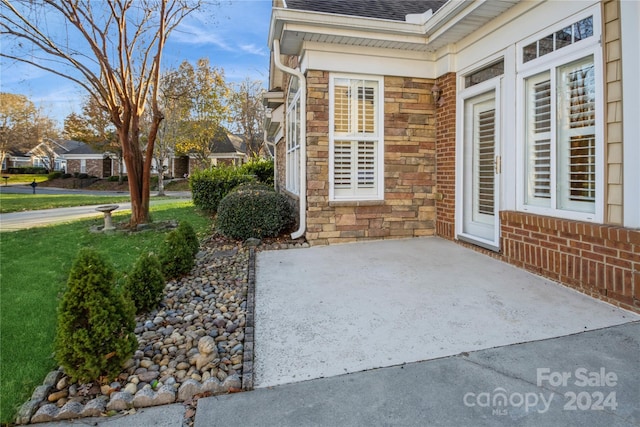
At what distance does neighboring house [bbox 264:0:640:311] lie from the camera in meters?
3.51

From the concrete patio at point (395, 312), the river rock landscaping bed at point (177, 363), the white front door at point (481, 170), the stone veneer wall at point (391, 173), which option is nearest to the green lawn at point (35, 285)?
the river rock landscaping bed at point (177, 363)

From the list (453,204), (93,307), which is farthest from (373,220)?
(93,307)

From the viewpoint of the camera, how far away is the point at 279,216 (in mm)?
6488

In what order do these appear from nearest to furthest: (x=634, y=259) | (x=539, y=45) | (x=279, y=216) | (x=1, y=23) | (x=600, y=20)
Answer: (x=634, y=259) < (x=600, y=20) < (x=539, y=45) < (x=279, y=216) < (x=1, y=23)

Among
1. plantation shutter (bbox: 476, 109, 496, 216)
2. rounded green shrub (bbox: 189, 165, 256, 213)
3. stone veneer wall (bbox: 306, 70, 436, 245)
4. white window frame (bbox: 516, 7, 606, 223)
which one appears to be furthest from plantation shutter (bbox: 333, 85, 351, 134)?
rounded green shrub (bbox: 189, 165, 256, 213)

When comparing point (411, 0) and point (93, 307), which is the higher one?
point (411, 0)

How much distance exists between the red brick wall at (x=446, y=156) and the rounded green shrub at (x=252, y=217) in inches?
101

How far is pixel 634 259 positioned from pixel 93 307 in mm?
4111

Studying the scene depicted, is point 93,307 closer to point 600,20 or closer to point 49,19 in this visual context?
point 600,20

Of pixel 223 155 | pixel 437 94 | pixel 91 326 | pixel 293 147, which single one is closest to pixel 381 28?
pixel 437 94

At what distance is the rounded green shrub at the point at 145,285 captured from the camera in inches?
140

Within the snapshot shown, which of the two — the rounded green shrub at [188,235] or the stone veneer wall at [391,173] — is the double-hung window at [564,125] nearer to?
the stone veneer wall at [391,173]

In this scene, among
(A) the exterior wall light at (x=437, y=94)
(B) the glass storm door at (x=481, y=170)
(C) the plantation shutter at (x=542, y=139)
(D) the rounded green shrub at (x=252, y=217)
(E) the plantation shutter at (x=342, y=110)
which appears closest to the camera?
(C) the plantation shutter at (x=542, y=139)

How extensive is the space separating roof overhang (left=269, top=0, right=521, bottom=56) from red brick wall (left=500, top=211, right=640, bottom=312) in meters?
2.60
